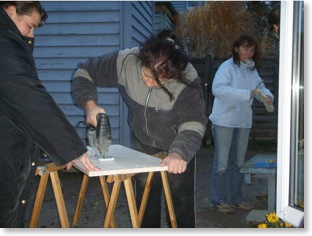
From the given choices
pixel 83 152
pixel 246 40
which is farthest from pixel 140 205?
pixel 246 40

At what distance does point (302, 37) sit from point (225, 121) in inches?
86.4

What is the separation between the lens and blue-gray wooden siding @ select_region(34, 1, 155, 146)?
18.9 feet

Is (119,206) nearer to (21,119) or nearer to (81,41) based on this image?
(81,41)

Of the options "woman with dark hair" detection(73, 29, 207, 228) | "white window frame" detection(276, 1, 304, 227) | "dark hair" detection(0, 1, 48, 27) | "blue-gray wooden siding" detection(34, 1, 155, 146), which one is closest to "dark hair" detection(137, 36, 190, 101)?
"woman with dark hair" detection(73, 29, 207, 228)

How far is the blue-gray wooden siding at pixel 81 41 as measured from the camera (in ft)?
18.9

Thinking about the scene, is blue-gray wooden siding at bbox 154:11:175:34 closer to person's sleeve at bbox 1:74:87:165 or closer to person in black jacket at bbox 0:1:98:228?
person in black jacket at bbox 0:1:98:228

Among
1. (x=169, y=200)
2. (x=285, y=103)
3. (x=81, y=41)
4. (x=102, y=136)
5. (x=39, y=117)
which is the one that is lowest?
(x=169, y=200)

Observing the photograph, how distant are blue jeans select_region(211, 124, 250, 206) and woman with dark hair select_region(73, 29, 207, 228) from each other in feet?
4.85

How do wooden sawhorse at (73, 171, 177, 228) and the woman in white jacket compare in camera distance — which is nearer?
wooden sawhorse at (73, 171, 177, 228)

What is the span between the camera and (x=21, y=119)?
1.86 metres

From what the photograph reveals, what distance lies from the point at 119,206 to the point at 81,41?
2.50 m

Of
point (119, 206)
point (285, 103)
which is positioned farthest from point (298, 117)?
point (119, 206)

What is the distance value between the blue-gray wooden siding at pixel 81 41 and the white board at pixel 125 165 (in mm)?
3076

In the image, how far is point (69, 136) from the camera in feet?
6.43
